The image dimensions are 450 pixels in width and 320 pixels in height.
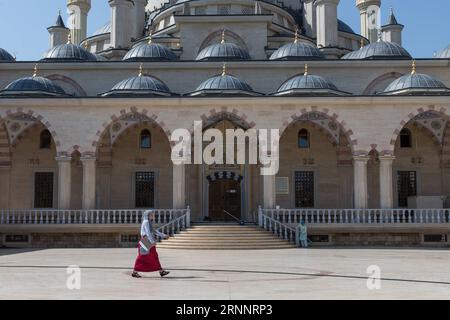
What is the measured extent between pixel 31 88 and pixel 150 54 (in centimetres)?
626

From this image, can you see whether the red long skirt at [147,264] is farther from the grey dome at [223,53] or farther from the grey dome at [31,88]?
the grey dome at [223,53]

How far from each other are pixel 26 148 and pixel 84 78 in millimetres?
4382

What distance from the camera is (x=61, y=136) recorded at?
2038 cm

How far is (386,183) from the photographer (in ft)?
65.4

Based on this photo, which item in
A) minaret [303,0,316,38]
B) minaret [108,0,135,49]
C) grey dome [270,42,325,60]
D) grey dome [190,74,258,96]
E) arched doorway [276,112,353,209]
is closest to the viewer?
grey dome [190,74,258,96]

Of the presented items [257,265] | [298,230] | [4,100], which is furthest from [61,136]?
[257,265]

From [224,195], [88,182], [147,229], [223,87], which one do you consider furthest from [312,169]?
[147,229]

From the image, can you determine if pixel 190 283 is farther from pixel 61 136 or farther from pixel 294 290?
pixel 61 136

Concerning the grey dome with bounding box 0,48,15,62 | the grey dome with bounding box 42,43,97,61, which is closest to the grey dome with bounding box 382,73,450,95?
the grey dome with bounding box 42,43,97,61

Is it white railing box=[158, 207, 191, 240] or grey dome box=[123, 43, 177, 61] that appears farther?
grey dome box=[123, 43, 177, 61]

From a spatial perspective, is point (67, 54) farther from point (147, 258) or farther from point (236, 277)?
point (236, 277)

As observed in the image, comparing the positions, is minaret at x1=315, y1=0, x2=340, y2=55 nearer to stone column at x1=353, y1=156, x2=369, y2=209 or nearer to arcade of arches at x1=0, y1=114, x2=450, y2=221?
arcade of arches at x1=0, y1=114, x2=450, y2=221

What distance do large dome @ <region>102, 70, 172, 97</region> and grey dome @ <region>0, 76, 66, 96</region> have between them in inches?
84.0

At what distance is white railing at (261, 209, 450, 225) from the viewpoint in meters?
19.4
